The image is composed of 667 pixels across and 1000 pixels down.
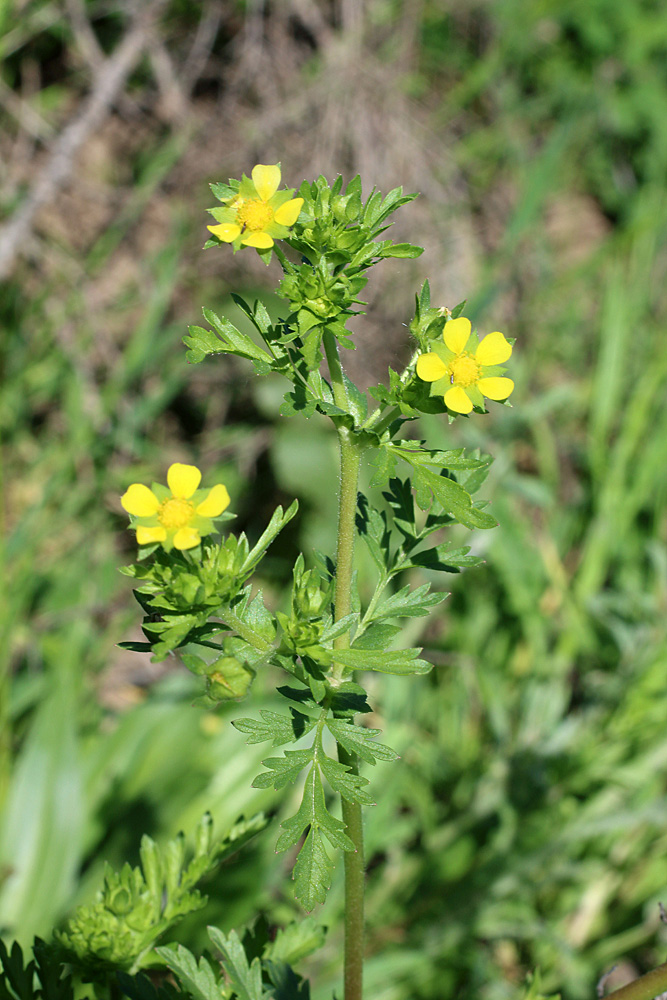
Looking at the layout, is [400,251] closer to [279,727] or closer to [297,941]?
[279,727]

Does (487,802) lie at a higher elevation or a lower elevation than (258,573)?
lower

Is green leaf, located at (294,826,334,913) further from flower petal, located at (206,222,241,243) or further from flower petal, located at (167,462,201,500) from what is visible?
flower petal, located at (206,222,241,243)

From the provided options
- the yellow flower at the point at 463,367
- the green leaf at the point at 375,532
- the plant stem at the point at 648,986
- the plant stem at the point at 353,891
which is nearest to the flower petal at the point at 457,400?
the yellow flower at the point at 463,367

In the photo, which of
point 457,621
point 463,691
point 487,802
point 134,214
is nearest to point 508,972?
point 487,802

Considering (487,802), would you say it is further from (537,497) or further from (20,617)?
(20,617)

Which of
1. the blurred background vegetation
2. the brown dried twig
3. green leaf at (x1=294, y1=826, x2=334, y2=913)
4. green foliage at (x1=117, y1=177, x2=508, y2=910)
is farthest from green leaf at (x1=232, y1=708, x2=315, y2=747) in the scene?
the brown dried twig

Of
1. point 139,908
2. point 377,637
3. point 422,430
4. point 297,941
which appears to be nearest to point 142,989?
point 139,908

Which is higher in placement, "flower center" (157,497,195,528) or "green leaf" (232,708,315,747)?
"flower center" (157,497,195,528)
